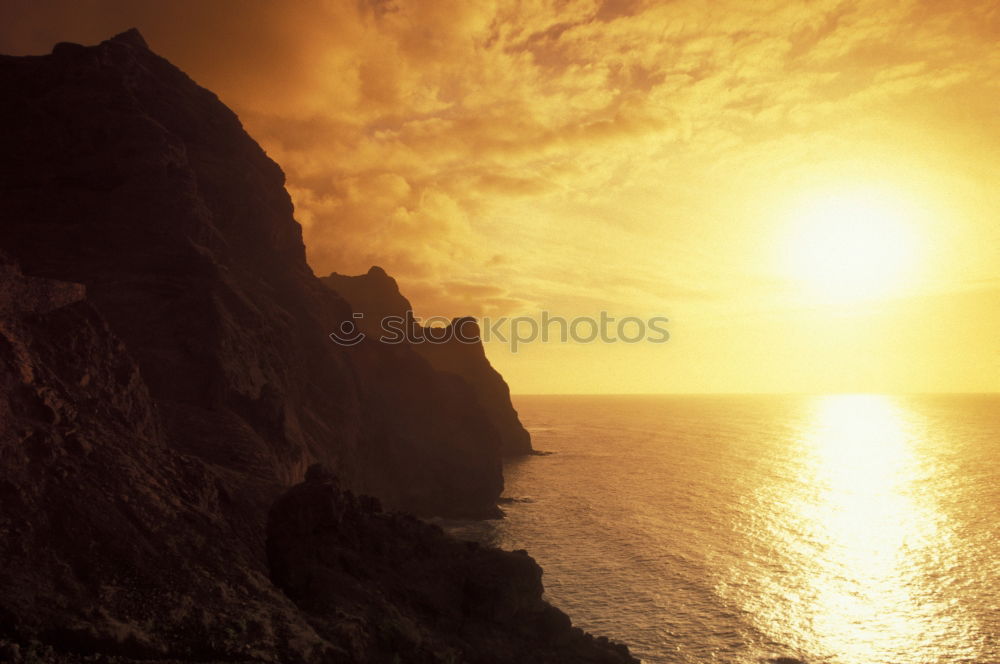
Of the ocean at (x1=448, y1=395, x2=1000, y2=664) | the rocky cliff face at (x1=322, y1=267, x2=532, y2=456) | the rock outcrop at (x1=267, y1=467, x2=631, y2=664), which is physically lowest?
the ocean at (x1=448, y1=395, x2=1000, y2=664)

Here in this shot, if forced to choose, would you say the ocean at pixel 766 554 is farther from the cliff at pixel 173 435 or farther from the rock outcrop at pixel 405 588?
the cliff at pixel 173 435

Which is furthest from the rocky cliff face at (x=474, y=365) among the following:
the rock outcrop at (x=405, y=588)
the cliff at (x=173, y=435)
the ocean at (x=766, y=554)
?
the rock outcrop at (x=405, y=588)

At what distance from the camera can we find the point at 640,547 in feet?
206

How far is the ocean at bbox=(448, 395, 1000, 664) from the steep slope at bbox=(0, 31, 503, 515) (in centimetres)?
2813

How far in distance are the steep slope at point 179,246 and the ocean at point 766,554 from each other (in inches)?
1108

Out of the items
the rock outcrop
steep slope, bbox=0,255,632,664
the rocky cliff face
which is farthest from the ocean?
the rocky cliff face

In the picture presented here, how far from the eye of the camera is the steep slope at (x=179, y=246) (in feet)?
121

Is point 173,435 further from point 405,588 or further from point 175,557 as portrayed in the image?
point 405,588

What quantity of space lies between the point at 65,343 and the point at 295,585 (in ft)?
53.3

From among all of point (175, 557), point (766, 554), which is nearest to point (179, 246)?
point (175, 557)

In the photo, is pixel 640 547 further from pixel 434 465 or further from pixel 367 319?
pixel 367 319

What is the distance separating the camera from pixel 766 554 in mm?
62250

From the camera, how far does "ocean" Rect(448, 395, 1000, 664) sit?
1681 inches

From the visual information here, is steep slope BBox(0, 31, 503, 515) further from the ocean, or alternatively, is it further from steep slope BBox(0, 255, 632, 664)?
the ocean
